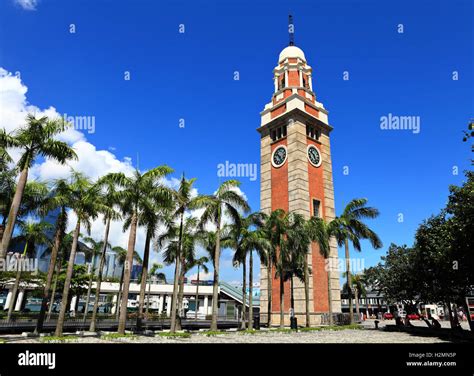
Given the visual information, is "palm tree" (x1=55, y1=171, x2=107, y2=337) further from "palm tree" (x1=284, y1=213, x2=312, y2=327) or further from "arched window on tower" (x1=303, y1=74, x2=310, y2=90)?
"arched window on tower" (x1=303, y1=74, x2=310, y2=90)

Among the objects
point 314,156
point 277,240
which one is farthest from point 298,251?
point 314,156

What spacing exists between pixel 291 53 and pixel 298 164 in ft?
61.8

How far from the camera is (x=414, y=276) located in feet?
86.0

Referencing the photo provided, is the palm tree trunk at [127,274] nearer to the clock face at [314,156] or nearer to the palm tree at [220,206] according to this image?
the palm tree at [220,206]

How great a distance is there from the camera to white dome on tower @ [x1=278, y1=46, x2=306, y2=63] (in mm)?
47969

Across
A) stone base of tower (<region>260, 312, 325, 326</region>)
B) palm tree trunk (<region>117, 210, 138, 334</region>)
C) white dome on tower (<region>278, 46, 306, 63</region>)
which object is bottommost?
stone base of tower (<region>260, 312, 325, 326</region>)

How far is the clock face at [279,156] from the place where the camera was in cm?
4228

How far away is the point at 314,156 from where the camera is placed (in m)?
43.2

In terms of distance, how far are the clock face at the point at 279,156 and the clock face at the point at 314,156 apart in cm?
335

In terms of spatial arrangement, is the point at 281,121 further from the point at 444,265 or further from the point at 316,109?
the point at 444,265

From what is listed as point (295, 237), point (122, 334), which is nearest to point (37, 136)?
point (122, 334)

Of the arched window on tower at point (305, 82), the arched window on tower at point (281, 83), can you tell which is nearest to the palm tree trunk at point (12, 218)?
the arched window on tower at point (281, 83)

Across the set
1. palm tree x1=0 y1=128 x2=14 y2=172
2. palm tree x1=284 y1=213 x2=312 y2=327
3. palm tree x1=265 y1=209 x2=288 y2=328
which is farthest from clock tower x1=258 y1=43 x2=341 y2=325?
palm tree x1=0 y1=128 x2=14 y2=172
